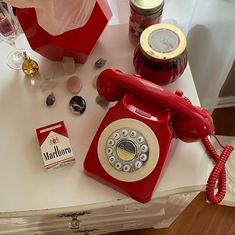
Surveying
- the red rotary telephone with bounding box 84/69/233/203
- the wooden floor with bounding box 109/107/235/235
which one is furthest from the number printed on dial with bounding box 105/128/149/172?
the wooden floor with bounding box 109/107/235/235

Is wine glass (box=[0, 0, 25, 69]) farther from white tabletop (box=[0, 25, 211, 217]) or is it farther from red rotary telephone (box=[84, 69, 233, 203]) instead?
red rotary telephone (box=[84, 69, 233, 203])

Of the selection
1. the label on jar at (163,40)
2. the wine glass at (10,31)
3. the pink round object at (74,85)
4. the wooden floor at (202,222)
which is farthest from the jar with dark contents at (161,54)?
the wooden floor at (202,222)

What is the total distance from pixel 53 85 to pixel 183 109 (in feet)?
0.84

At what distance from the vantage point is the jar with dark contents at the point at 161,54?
0.61m

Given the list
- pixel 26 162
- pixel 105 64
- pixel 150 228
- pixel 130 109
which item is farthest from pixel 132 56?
pixel 150 228

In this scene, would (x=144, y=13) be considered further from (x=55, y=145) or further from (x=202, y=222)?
(x=202, y=222)

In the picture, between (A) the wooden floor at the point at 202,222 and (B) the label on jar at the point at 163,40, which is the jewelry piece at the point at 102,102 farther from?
(A) the wooden floor at the point at 202,222

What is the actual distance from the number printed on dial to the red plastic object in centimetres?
18

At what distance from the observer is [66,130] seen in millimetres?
645

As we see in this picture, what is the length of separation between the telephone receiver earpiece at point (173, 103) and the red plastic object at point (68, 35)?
0.09m

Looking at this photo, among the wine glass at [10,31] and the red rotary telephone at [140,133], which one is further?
the wine glass at [10,31]

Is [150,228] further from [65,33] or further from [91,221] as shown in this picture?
[65,33]

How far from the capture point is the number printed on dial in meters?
0.58

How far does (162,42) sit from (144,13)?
66mm
